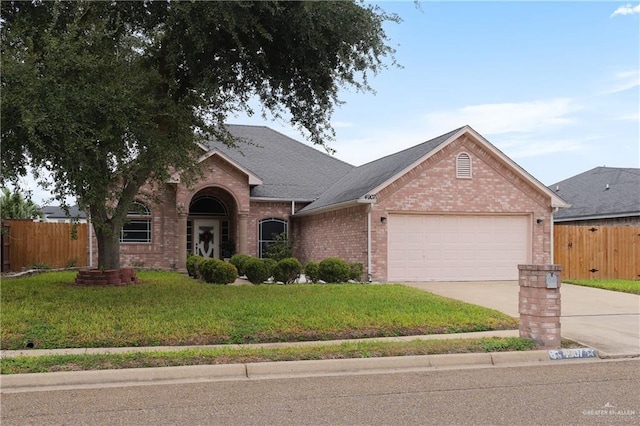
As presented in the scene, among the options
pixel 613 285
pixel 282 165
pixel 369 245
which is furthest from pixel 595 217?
pixel 282 165

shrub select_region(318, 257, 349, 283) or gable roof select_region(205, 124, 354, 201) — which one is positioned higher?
gable roof select_region(205, 124, 354, 201)

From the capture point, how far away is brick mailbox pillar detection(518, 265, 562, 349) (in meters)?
9.18

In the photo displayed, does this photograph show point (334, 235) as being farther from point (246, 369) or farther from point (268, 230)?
point (246, 369)

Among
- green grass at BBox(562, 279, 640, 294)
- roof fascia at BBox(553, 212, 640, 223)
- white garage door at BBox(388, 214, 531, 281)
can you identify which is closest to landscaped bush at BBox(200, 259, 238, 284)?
white garage door at BBox(388, 214, 531, 281)

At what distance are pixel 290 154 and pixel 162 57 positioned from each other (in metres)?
17.0

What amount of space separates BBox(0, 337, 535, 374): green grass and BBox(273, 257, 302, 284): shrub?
7.93 metres

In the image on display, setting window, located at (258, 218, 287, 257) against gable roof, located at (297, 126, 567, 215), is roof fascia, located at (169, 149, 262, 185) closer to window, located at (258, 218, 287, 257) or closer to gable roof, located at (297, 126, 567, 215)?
window, located at (258, 218, 287, 257)

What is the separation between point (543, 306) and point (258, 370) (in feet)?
14.7

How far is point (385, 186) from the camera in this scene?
749 inches

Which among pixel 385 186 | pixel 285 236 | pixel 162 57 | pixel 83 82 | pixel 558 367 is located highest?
pixel 162 57

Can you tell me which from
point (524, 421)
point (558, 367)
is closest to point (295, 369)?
point (524, 421)

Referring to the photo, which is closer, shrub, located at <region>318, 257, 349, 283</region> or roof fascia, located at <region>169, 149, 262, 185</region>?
shrub, located at <region>318, 257, 349, 283</region>

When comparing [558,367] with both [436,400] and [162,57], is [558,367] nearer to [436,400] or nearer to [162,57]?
[436,400]

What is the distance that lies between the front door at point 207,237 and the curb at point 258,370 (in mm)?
18997
